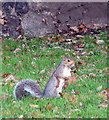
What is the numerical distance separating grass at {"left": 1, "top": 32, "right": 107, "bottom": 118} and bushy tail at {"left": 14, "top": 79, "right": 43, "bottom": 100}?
12 cm

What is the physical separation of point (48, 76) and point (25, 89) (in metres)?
1.42

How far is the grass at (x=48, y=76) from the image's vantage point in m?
3.54

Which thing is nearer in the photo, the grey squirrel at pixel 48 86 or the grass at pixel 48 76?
the grass at pixel 48 76

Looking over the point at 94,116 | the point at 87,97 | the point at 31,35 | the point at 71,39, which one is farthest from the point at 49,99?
the point at 31,35

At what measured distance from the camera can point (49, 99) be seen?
4020 millimetres

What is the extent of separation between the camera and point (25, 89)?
3.99 metres

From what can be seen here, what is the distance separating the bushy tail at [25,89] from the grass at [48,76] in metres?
0.12

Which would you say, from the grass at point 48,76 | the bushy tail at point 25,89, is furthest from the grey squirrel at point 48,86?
the grass at point 48,76

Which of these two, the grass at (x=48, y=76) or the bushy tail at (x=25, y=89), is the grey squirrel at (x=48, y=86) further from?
the grass at (x=48, y=76)

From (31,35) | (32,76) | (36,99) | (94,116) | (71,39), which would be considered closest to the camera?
(94,116)

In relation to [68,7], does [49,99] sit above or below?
below

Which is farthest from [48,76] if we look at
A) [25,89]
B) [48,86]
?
[25,89]

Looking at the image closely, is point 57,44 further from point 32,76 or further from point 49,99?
point 49,99

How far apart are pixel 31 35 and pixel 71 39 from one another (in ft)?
5.71
